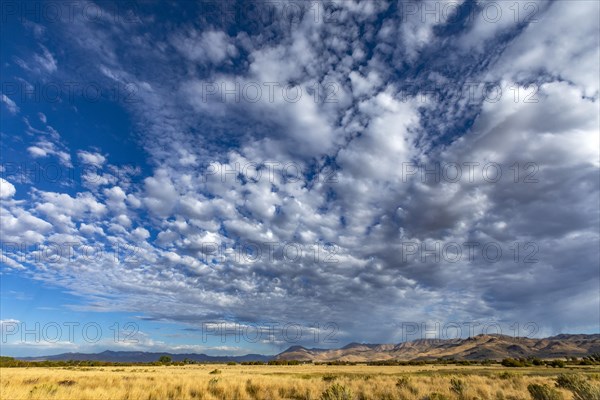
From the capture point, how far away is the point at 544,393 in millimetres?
16250

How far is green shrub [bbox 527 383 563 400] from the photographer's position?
15.6 meters

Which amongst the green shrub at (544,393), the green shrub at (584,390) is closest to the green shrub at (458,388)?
the green shrub at (544,393)

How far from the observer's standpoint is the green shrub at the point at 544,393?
15.6m

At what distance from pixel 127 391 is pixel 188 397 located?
3122 mm

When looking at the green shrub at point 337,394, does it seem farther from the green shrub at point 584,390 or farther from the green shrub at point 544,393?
the green shrub at point 584,390

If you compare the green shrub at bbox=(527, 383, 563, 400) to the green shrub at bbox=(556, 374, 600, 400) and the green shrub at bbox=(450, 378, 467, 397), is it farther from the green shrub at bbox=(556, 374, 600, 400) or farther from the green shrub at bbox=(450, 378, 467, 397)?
the green shrub at bbox=(450, 378, 467, 397)

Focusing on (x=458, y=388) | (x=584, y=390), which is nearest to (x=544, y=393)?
(x=584, y=390)

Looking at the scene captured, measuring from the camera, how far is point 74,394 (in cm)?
1478

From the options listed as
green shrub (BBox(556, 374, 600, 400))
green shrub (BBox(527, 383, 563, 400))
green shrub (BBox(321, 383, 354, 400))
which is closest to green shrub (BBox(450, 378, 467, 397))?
green shrub (BBox(527, 383, 563, 400))

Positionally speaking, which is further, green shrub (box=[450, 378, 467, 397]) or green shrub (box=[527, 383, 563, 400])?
green shrub (box=[450, 378, 467, 397])

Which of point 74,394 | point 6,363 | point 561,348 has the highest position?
point 74,394

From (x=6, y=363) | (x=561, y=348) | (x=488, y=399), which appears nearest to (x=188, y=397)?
(x=488, y=399)

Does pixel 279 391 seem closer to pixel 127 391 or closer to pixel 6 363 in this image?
pixel 127 391

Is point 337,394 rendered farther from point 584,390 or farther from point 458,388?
point 584,390
